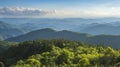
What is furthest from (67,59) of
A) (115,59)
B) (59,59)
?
(115,59)

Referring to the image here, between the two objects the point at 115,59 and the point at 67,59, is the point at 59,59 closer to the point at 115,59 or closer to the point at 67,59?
the point at 67,59

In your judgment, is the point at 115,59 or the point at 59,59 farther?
the point at 59,59

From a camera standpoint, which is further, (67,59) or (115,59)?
(67,59)
